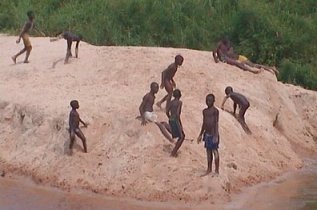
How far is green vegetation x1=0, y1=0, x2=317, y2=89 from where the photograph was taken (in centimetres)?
2409

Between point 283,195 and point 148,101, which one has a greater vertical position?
point 148,101

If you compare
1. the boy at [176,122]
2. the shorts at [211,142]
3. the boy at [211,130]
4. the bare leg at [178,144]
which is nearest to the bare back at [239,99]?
the boy at [176,122]

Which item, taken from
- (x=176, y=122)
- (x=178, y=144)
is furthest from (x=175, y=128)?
(x=178, y=144)

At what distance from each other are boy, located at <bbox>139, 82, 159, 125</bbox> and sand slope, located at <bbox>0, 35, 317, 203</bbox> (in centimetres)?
15

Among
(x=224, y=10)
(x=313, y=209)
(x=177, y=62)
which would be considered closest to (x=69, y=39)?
(x=177, y=62)

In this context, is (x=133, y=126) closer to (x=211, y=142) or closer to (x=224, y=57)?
(x=211, y=142)

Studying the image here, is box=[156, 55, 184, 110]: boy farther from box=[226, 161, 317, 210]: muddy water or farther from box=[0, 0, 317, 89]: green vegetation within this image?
box=[0, 0, 317, 89]: green vegetation

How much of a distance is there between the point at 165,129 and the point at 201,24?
39.4 ft

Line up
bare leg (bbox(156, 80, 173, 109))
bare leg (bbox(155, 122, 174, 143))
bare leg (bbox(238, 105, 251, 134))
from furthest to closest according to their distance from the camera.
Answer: bare leg (bbox(238, 105, 251, 134)), bare leg (bbox(156, 80, 173, 109)), bare leg (bbox(155, 122, 174, 143))

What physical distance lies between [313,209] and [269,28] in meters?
11.4

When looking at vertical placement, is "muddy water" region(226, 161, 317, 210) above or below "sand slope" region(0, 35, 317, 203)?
below

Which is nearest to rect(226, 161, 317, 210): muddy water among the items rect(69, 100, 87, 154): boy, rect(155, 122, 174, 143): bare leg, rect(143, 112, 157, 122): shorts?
rect(155, 122, 174, 143): bare leg

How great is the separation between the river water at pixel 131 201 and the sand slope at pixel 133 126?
214mm

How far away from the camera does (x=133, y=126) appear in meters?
14.8
